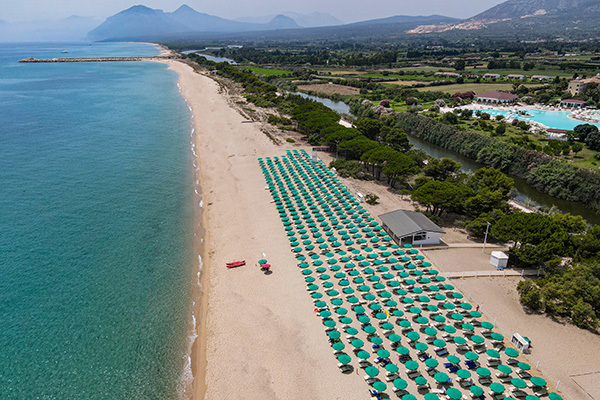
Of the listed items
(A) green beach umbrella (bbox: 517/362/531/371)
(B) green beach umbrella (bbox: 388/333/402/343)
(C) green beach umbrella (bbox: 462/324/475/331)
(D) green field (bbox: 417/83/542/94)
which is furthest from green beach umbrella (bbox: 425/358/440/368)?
(D) green field (bbox: 417/83/542/94)

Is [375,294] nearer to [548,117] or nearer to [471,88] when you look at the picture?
[548,117]

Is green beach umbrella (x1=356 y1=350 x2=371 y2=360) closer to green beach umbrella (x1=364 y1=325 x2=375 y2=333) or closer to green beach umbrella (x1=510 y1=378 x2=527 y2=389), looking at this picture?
green beach umbrella (x1=364 y1=325 x2=375 y2=333)

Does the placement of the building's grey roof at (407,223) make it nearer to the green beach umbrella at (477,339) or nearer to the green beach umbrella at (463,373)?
the green beach umbrella at (477,339)

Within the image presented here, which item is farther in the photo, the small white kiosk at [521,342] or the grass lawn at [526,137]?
the grass lawn at [526,137]

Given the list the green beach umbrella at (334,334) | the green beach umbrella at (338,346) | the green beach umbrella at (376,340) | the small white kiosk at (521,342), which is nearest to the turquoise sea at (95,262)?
the green beach umbrella at (334,334)

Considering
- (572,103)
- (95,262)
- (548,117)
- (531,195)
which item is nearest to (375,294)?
(95,262)

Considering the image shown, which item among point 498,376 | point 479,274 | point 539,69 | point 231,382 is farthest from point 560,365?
point 539,69
